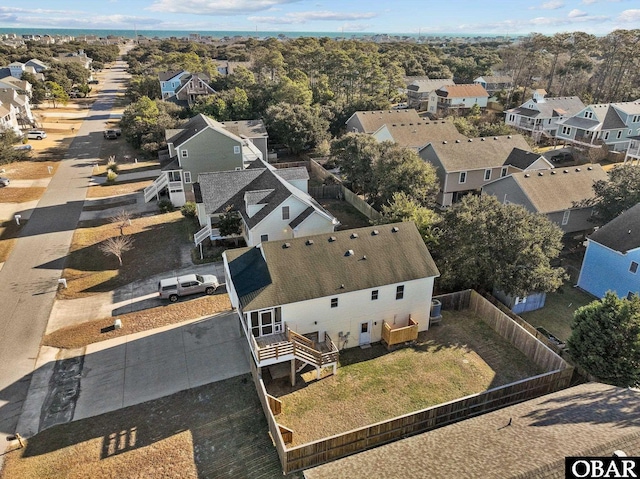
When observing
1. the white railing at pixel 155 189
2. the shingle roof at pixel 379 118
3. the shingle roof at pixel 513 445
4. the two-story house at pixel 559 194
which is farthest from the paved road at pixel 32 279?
the shingle roof at pixel 379 118

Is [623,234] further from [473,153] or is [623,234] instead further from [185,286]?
[185,286]

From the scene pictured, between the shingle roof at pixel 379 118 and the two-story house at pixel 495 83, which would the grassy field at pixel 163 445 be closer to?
the shingle roof at pixel 379 118

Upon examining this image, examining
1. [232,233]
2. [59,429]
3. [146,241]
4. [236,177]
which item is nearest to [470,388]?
[59,429]

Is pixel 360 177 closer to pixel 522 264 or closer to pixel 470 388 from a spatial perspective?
pixel 522 264

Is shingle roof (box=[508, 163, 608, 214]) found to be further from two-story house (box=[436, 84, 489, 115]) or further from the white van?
the white van

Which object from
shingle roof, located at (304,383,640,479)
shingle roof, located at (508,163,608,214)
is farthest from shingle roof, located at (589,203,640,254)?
shingle roof, located at (304,383,640,479)

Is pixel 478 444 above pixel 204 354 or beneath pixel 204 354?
above

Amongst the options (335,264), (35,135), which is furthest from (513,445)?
(35,135)
